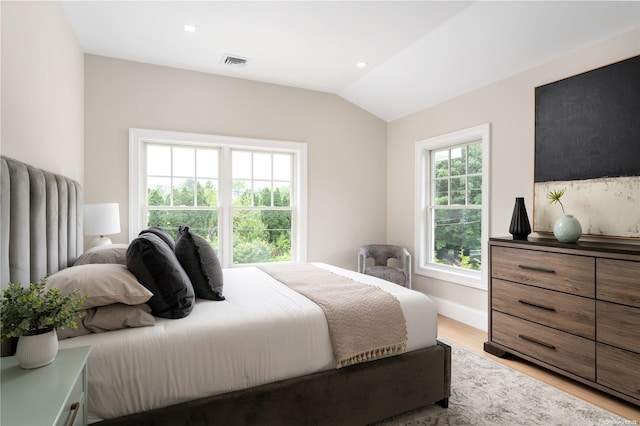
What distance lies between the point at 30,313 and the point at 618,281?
298cm

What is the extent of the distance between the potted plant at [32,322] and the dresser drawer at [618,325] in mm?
2879

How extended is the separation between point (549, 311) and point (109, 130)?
423 centimetres

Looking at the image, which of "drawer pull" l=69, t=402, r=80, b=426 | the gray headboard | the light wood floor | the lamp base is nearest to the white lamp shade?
the lamp base

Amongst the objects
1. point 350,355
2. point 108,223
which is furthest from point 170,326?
point 108,223

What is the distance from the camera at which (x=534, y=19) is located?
8.34ft

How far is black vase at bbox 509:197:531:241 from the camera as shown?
2.76 metres

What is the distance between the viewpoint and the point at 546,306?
2.46 metres

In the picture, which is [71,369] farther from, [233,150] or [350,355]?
[233,150]

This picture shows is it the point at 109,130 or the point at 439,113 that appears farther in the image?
the point at 439,113

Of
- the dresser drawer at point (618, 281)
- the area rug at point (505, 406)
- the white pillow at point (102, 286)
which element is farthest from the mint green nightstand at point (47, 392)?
the dresser drawer at point (618, 281)

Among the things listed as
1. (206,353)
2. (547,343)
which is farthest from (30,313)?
(547,343)

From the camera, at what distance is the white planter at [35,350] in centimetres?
113

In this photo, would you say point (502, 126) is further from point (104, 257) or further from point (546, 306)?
point (104, 257)

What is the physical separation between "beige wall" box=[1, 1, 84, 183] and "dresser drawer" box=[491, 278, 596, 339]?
10.9 ft
